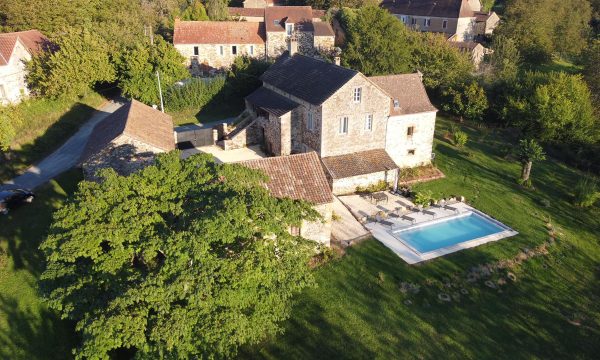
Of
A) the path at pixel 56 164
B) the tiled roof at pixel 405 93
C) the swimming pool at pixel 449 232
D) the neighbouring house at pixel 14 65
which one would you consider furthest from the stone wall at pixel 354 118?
the neighbouring house at pixel 14 65

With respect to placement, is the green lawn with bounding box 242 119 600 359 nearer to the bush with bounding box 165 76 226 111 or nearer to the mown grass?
the mown grass

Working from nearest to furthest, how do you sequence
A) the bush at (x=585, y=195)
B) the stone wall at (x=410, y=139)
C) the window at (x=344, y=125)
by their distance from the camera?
the window at (x=344, y=125) < the bush at (x=585, y=195) < the stone wall at (x=410, y=139)

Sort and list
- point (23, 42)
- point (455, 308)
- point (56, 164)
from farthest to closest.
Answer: point (23, 42) < point (56, 164) < point (455, 308)

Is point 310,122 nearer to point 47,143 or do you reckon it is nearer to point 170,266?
point 170,266

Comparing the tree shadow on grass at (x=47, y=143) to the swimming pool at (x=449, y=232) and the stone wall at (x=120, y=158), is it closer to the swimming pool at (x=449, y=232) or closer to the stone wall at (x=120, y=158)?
the stone wall at (x=120, y=158)

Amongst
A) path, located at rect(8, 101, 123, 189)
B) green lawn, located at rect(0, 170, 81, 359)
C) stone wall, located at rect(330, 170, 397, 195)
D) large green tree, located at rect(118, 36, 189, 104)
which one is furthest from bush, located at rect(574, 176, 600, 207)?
large green tree, located at rect(118, 36, 189, 104)

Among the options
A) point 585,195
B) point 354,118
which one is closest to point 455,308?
point 354,118
